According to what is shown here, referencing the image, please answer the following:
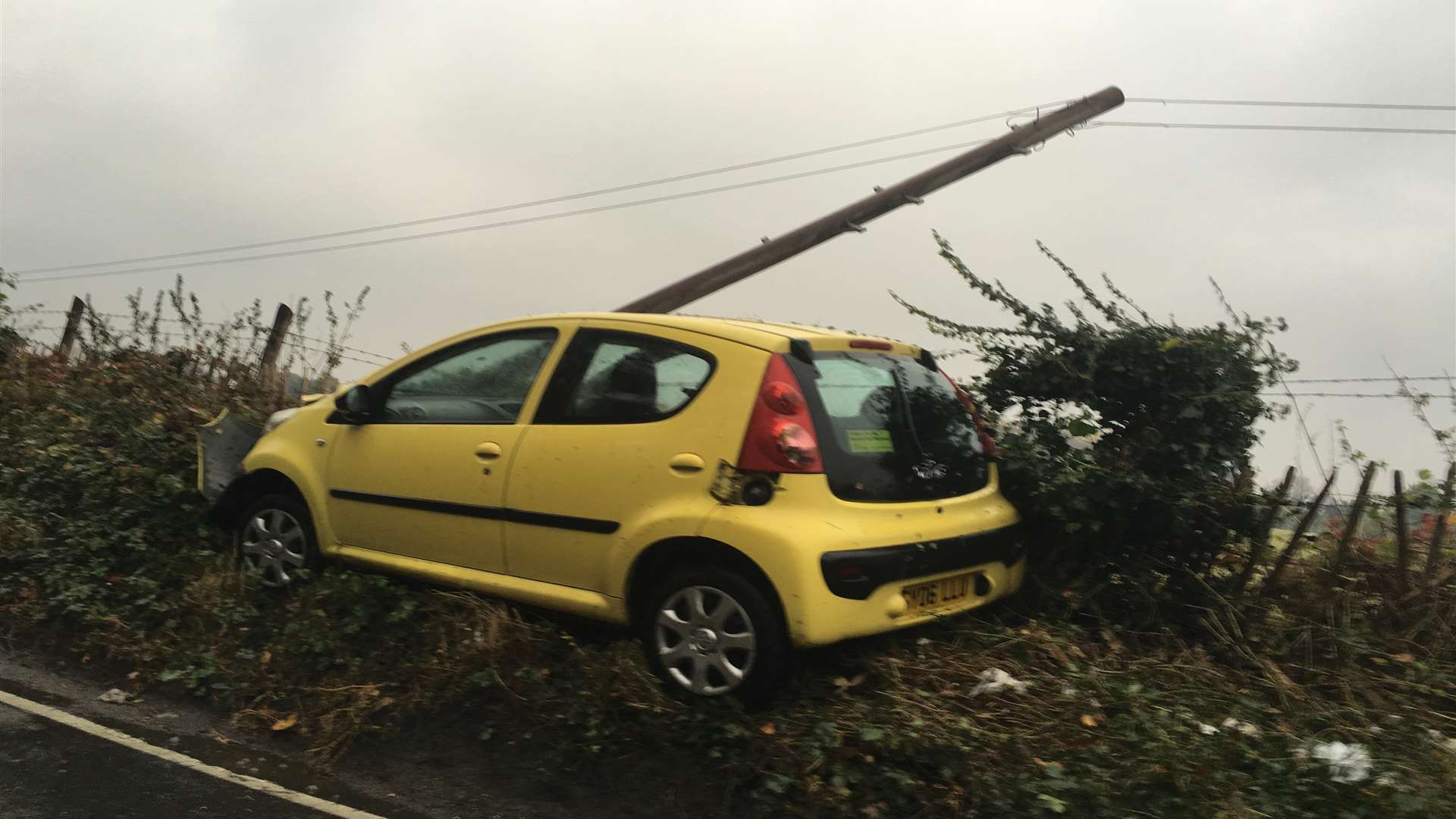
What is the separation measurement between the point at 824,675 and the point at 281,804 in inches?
79.0

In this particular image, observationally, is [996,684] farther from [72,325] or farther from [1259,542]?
[72,325]

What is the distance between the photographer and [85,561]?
588 centimetres

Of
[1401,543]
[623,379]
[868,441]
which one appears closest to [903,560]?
[868,441]

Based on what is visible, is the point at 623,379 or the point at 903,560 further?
the point at 623,379

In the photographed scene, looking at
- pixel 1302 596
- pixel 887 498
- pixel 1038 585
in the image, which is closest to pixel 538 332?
pixel 887 498

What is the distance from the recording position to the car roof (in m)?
4.11

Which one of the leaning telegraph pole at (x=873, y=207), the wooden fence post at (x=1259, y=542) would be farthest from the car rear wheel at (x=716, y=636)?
→ the leaning telegraph pole at (x=873, y=207)

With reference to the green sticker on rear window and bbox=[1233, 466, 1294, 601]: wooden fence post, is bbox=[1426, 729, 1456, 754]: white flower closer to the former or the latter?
bbox=[1233, 466, 1294, 601]: wooden fence post

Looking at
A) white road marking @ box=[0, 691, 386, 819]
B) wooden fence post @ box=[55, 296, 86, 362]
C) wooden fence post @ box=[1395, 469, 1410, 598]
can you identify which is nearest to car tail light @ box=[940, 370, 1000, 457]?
wooden fence post @ box=[1395, 469, 1410, 598]

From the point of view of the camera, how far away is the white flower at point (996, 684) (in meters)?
3.85

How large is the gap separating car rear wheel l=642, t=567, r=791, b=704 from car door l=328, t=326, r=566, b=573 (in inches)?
37.2

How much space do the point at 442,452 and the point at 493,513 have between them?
451 millimetres

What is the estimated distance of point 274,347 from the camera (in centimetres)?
891

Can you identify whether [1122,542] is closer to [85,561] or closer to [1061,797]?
[1061,797]
